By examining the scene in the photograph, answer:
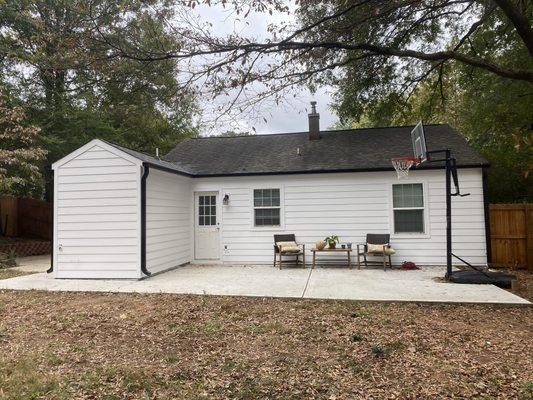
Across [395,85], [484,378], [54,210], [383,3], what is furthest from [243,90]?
[395,85]

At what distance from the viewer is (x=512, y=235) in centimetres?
909

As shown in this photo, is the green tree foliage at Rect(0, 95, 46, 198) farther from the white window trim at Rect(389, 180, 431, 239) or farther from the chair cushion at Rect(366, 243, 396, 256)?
the white window trim at Rect(389, 180, 431, 239)

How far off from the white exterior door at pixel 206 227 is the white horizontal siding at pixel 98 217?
2711 mm

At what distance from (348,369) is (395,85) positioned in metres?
9.32

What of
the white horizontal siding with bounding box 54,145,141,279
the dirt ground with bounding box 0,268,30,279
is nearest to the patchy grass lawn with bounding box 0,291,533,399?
the white horizontal siding with bounding box 54,145,141,279

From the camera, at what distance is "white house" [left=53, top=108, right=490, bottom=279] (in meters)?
8.02

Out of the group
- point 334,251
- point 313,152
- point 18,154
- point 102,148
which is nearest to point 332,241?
point 334,251

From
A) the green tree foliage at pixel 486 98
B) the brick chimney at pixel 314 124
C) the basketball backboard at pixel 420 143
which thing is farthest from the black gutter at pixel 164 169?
the basketball backboard at pixel 420 143

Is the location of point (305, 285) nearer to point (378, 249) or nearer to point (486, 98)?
point (378, 249)

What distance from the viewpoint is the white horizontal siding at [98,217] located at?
7918 mm

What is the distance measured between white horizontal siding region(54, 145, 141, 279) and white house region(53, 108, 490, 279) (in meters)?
0.02

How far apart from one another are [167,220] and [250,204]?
236cm

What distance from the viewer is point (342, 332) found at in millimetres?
4531

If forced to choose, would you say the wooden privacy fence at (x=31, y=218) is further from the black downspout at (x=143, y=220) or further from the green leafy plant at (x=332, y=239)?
the green leafy plant at (x=332, y=239)
